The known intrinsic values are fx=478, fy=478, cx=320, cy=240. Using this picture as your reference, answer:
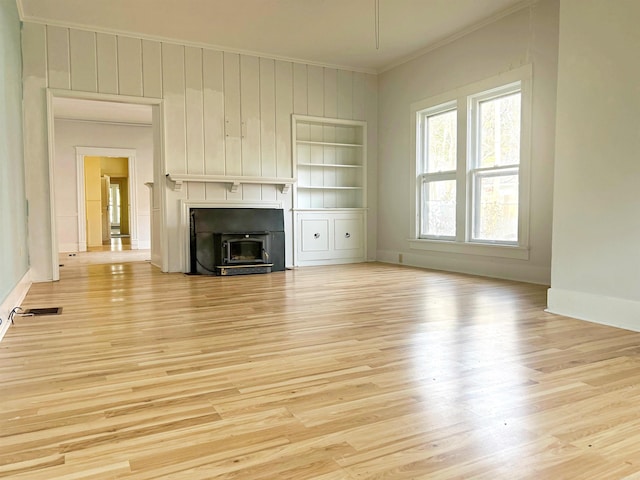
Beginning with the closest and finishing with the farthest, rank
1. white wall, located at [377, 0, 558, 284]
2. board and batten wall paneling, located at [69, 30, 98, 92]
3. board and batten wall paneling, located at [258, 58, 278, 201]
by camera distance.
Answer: white wall, located at [377, 0, 558, 284] → board and batten wall paneling, located at [69, 30, 98, 92] → board and batten wall paneling, located at [258, 58, 278, 201]

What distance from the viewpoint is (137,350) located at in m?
2.58

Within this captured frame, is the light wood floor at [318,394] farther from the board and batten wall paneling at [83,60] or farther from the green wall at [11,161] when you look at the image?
the board and batten wall paneling at [83,60]

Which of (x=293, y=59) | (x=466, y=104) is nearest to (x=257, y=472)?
(x=466, y=104)

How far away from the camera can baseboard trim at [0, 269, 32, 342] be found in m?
3.02

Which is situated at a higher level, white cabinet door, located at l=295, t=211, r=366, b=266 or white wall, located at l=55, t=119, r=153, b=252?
white wall, located at l=55, t=119, r=153, b=252

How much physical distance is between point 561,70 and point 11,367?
3.88 metres

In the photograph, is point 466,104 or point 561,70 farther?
point 466,104

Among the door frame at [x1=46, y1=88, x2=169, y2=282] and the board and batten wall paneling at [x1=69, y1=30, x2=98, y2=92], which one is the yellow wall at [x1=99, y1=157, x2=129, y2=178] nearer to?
the door frame at [x1=46, y1=88, x2=169, y2=282]

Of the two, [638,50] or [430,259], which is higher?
[638,50]

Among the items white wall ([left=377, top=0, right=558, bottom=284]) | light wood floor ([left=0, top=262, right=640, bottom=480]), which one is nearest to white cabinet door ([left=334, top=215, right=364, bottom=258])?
white wall ([left=377, top=0, right=558, bottom=284])

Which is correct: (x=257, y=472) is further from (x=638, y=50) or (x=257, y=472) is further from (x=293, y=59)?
(x=293, y=59)

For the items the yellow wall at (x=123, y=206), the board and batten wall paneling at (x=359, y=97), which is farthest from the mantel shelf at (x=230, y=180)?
the yellow wall at (x=123, y=206)

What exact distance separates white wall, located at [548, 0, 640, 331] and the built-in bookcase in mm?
3795

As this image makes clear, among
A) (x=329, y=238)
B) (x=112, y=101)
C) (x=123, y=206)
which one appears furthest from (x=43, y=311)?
(x=123, y=206)
